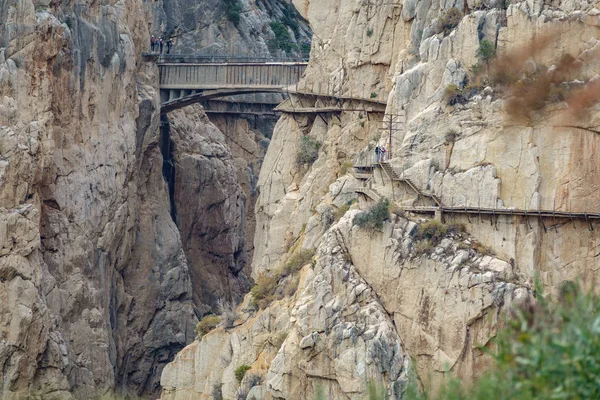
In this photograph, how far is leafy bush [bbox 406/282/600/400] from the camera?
33.7m

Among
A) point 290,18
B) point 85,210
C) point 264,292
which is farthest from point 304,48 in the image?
point 264,292

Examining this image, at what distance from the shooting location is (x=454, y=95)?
64750mm

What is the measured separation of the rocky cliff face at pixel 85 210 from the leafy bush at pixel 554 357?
42976mm

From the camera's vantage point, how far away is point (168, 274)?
9212cm

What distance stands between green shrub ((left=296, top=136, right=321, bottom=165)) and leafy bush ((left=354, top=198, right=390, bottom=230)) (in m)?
10.4

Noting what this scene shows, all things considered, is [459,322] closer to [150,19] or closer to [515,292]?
[515,292]

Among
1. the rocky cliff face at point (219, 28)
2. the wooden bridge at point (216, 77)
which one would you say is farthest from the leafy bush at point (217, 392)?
the rocky cliff face at point (219, 28)

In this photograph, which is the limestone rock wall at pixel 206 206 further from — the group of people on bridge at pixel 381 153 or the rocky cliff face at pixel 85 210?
the group of people on bridge at pixel 381 153

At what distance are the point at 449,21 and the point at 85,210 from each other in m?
23.5

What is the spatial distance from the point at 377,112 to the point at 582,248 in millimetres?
13903

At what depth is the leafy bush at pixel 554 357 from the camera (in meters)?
33.7

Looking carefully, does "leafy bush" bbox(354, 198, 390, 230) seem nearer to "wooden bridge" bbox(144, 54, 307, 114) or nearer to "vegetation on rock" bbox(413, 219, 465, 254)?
"vegetation on rock" bbox(413, 219, 465, 254)

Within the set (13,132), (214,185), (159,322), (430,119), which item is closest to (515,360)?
(430,119)

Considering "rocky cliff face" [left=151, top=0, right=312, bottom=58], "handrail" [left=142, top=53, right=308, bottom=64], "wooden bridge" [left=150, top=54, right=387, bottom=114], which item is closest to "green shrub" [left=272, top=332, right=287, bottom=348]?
"wooden bridge" [left=150, top=54, right=387, bottom=114]
